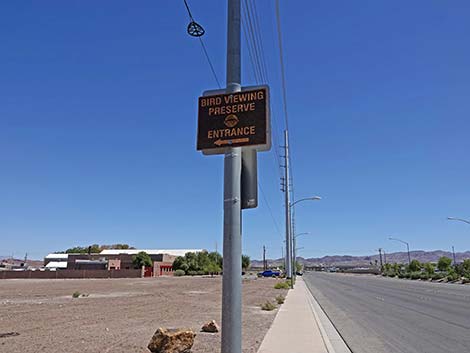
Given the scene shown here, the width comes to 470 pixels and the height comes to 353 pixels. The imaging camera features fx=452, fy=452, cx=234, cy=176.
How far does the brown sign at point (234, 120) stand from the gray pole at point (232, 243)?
0.48ft

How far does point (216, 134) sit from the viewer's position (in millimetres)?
5480

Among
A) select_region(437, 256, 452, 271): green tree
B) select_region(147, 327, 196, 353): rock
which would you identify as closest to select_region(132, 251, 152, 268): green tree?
select_region(437, 256, 452, 271): green tree

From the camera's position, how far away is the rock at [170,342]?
8.00m

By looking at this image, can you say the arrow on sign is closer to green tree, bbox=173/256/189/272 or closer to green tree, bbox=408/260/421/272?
green tree, bbox=408/260/421/272

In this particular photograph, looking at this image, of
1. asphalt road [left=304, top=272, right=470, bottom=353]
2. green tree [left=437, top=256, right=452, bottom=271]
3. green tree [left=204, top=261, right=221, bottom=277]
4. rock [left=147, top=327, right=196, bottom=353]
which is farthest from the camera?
green tree [left=204, top=261, right=221, bottom=277]

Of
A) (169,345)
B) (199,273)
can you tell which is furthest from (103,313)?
(199,273)

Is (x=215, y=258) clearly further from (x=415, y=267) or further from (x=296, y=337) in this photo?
(x=296, y=337)

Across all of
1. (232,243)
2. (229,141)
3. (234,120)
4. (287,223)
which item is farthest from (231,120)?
(287,223)

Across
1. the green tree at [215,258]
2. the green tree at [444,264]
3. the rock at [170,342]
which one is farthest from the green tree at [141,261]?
the rock at [170,342]

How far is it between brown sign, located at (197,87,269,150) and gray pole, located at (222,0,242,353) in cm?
15

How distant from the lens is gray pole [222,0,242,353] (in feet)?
16.7

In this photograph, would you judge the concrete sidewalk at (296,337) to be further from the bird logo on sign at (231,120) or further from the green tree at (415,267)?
the green tree at (415,267)

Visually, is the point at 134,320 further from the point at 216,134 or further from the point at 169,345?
the point at 216,134

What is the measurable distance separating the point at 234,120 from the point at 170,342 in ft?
15.1
